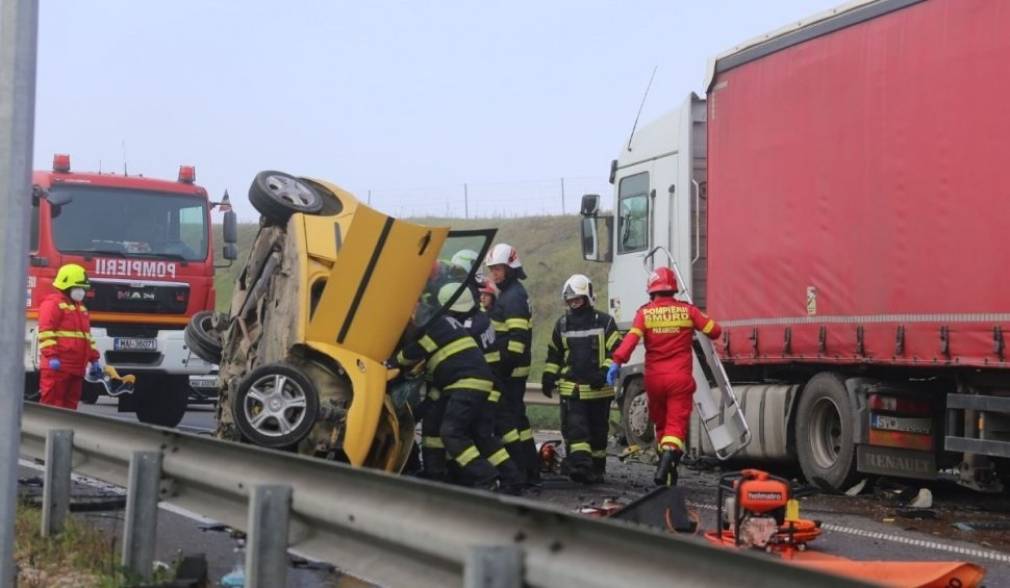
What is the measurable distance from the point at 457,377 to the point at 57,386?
13.9 ft

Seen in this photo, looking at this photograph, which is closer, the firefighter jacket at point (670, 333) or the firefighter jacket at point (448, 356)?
the firefighter jacket at point (448, 356)

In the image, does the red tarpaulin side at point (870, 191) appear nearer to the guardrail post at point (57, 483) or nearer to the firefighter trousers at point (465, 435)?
the firefighter trousers at point (465, 435)

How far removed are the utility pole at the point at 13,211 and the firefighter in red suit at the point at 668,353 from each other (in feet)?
18.9

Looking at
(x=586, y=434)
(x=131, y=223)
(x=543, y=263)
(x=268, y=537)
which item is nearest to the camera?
(x=268, y=537)

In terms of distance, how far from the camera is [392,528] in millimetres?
4488

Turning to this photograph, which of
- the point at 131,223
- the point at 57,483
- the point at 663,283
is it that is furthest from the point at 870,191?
the point at 131,223

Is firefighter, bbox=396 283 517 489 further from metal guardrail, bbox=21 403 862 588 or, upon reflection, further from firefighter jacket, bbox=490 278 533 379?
metal guardrail, bbox=21 403 862 588

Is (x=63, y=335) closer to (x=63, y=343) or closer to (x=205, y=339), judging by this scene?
(x=63, y=343)

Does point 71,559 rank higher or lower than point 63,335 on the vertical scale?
lower

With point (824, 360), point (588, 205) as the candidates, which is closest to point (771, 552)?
point (824, 360)

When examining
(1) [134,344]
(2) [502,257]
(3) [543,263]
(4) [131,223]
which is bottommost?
(1) [134,344]

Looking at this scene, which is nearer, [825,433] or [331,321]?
[331,321]

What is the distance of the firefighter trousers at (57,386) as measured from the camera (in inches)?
480

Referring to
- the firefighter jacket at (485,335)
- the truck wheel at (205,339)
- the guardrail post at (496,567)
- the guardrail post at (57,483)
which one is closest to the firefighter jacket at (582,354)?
the firefighter jacket at (485,335)
